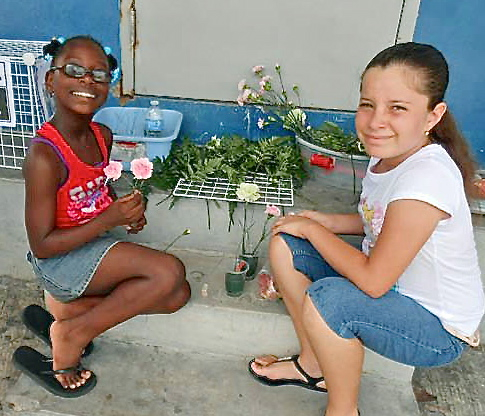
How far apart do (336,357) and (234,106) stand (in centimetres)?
158

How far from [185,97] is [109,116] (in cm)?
→ 40

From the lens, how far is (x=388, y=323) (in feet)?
5.13

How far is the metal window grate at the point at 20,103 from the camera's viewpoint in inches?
99.5

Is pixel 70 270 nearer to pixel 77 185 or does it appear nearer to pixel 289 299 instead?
pixel 77 185

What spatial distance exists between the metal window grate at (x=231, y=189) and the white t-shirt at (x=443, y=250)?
2.25 ft

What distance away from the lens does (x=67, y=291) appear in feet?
6.03

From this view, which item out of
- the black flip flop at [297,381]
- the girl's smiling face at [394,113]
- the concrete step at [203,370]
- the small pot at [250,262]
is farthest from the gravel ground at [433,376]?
the girl's smiling face at [394,113]

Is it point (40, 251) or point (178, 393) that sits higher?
point (40, 251)

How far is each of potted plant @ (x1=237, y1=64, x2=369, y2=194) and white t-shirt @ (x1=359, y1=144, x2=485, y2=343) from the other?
714 millimetres

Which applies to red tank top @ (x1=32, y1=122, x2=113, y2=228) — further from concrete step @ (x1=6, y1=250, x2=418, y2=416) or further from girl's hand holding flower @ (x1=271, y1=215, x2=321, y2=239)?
girl's hand holding flower @ (x1=271, y1=215, x2=321, y2=239)

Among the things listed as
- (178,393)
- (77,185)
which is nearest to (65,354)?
(178,393)

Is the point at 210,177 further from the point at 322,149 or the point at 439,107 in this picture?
the point at 439,107

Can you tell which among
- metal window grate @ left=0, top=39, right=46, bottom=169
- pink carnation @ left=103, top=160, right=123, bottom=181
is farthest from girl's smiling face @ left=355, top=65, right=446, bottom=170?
metal window grate @ left=0, top=39, right=46, bottom=169

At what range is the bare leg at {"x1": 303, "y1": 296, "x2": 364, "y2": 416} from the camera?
5.24 ft
